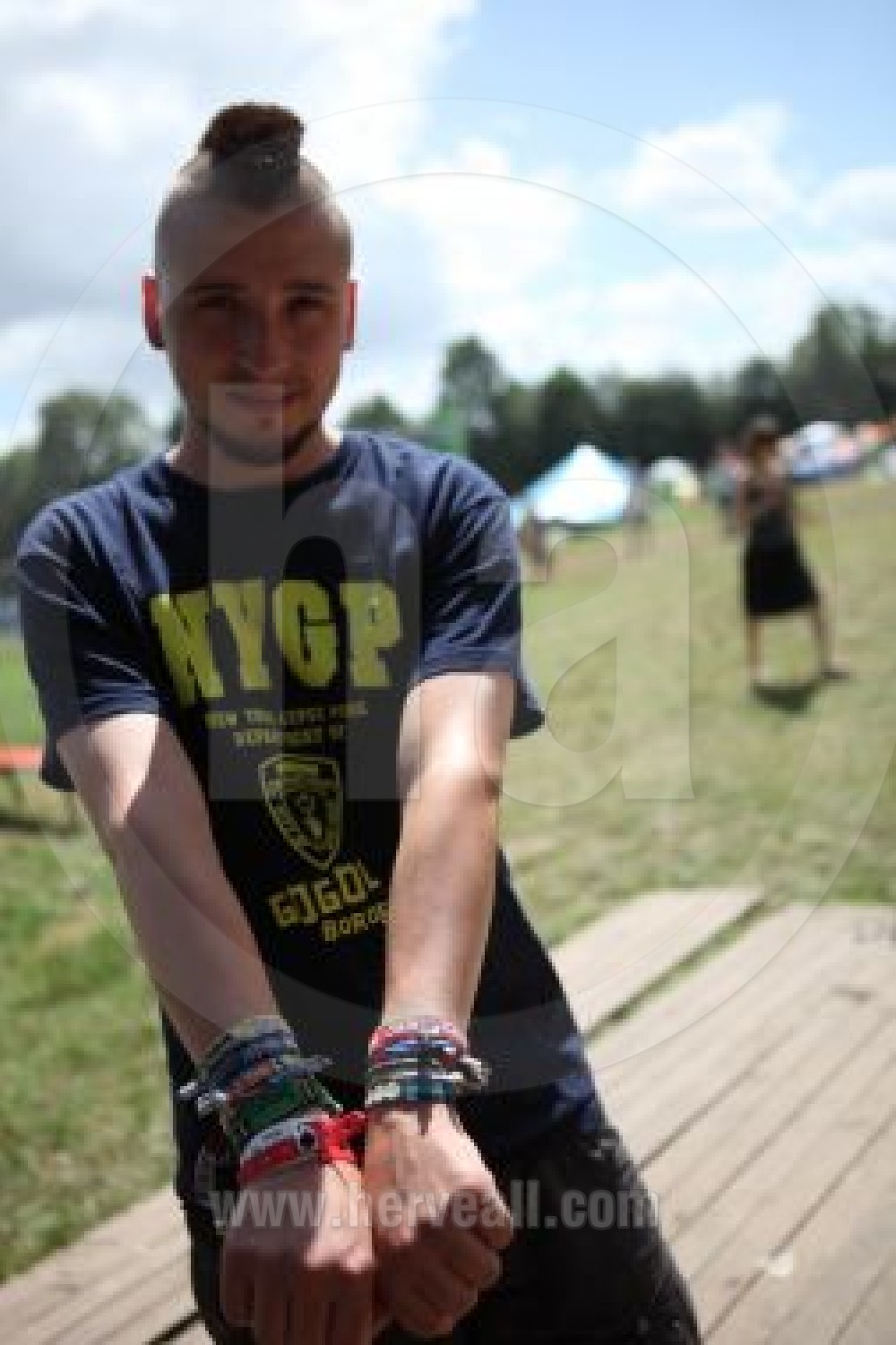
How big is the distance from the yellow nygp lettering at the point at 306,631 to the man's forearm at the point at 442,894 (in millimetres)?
212

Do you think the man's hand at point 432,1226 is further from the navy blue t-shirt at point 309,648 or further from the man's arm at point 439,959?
the navy blue t-shirt at point 309,648

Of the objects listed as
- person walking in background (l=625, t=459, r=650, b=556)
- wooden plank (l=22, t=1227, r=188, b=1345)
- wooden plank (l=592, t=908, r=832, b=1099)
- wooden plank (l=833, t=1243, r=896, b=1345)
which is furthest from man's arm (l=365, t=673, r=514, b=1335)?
wooden plank (l=592, t=908, r=832, b=1099)

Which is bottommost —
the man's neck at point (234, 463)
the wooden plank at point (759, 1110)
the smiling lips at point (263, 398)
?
the wooden plank at point (759, 1110)

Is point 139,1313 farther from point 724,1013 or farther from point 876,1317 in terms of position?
point 724,1013

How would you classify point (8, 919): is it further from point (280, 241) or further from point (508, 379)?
point (280, 241)

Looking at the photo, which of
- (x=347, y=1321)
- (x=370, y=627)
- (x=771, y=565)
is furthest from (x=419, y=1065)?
(x=771, y=565)

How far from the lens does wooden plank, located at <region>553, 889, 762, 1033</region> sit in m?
3.90

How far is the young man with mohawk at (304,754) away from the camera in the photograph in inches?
52.7

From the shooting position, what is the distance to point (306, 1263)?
1.15 m

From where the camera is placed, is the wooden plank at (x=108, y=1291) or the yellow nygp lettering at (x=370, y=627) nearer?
the yellow nygp lettering at (x=370, y=627)

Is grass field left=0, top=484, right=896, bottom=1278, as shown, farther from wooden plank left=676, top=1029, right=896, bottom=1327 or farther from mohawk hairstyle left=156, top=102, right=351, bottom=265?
wooden plank left=676, top=1029, right=896, bottom=1327

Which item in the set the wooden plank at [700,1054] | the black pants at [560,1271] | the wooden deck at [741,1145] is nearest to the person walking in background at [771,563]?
the wooden deck at [741,1145]

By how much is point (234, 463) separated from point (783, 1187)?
6.40 ft

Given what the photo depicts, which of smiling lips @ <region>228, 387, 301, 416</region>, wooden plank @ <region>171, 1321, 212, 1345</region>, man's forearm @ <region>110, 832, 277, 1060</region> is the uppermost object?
smiling lips @ <region>228, 387, 301, 416</region>
